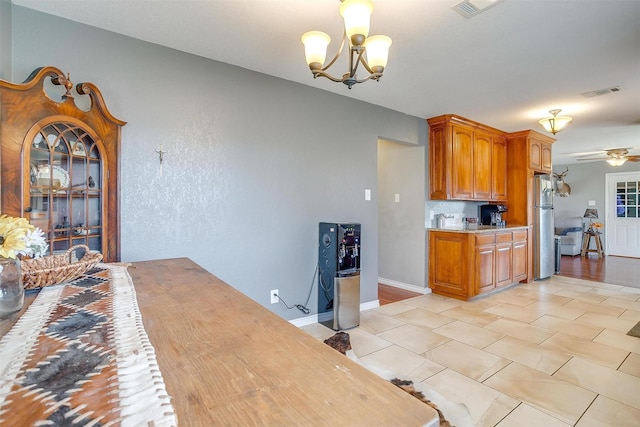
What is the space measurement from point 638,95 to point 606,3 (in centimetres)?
218

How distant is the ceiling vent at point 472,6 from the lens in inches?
72.7

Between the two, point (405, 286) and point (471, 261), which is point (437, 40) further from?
point (405, 286)

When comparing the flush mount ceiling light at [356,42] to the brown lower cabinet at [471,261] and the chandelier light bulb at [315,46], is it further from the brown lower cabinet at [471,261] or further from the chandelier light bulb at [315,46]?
the brown lower cabinet at [471,261]

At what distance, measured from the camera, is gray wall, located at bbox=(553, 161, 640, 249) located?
25.7 feet

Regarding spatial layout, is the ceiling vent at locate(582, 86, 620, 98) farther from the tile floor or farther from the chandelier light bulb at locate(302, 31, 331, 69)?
the chandelier light bulb at locate(302, 31, 331, 69)

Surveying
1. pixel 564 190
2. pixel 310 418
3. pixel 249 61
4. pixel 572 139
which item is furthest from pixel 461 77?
pixel 564 190

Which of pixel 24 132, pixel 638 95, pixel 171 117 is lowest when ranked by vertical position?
pixel 24 132

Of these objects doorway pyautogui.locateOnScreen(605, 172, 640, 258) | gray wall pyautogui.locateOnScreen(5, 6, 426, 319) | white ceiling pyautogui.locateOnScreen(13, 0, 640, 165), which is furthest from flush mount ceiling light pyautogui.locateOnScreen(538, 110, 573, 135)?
doorway pyautogui.locateOnScreen(605, 172, 640, 258)

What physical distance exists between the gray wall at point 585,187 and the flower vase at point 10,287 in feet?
32.6

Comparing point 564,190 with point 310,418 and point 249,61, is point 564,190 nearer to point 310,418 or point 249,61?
point 249,61

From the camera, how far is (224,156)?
8.71ft

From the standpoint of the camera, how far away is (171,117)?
7.93ft

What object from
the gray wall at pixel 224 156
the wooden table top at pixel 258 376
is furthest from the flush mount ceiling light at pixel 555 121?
the wooden table top at pixel 258 376

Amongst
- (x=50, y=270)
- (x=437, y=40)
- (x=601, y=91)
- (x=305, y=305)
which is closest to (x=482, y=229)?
(x=601, y=91)
